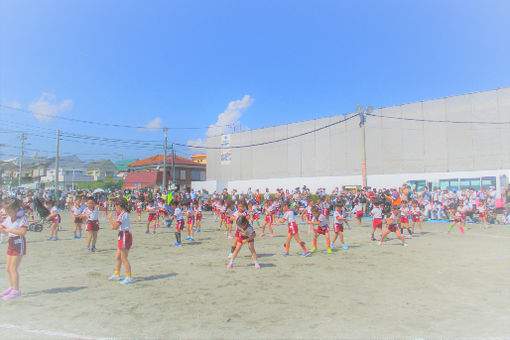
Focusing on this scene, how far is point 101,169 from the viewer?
84312mm

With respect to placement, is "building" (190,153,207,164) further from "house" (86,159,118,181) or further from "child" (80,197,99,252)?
"child" (80,197,99,252)

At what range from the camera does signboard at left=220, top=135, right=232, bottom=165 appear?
164 ft

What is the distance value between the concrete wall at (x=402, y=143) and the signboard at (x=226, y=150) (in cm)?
461

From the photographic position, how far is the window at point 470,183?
23.6m

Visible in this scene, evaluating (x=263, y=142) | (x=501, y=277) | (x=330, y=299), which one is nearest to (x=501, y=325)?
(x=330, y=299)

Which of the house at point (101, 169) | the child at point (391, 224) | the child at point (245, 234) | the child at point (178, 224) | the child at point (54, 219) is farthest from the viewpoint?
the house at point (101, 169)

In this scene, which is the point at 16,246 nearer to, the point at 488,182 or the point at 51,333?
the point at 51,333

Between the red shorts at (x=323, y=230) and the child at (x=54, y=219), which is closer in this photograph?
the red shorts at (x=323, y=230)

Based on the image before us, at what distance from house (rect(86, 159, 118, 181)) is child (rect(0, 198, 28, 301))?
3252 inches

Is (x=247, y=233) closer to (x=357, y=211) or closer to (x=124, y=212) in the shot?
(x=124, y=212)

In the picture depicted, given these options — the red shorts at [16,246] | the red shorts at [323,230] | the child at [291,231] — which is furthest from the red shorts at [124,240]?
the red shorts at [323,230]

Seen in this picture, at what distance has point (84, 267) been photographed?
8.59m

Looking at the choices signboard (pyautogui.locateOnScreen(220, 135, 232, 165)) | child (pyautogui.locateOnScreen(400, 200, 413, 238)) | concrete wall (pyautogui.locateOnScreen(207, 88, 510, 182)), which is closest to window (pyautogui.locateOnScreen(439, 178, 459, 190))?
concrete wall (pyautogui.locateOnScreen(207, 88, 510, 182))

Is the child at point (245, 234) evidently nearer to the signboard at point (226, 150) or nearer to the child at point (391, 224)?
the child at point (391, 224)
